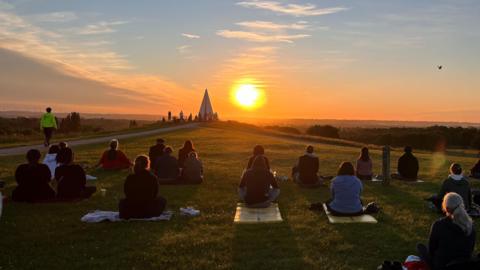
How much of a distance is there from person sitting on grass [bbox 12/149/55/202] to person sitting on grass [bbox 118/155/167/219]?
339 centimetres

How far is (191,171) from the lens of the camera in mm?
18281

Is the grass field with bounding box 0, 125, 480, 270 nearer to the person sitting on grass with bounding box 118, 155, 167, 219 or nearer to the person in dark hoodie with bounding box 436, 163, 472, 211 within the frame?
the person sitting on grass with bounding box 118, 155, 167, 219

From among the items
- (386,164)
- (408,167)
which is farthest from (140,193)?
(408,167)

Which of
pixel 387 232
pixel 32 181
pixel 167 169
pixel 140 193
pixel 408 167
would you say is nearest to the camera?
pixel 387 232

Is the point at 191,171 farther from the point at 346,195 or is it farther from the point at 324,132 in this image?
the point at 324,132

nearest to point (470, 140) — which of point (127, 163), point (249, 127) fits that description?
point (249, 127)

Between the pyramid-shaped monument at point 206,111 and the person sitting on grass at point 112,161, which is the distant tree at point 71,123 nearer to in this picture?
the pyramid-shaped monument at point 206,111

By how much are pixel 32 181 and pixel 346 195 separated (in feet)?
28.5

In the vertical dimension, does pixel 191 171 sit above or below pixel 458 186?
below

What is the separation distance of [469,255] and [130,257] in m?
5.63

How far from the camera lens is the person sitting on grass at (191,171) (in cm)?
1831

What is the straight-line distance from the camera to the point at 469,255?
24.5 feet

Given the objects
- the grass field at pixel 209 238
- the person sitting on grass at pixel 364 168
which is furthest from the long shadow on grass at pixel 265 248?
Result: the person sitting on grass at pixel 364 168

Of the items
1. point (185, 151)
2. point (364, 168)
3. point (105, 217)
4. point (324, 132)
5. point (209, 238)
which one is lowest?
point (324, 132)
